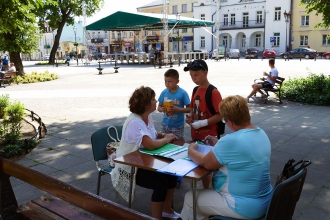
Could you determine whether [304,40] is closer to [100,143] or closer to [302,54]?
[302,54]

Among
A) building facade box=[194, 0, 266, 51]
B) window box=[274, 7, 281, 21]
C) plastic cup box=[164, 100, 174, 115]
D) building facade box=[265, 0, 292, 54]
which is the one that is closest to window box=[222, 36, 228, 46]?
→ building facade box=[194, 0, 266, 51]

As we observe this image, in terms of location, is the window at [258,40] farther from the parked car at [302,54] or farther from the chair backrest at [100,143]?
the chair backrest at [100,143]

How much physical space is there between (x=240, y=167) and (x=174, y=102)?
1.97 meters

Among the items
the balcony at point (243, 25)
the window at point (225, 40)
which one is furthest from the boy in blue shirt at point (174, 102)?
the window at point (225, 40)

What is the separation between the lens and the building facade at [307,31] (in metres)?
46.5

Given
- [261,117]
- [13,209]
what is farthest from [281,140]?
[13,209]

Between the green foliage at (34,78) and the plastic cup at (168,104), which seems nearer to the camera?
the plastic cup at (168,104)

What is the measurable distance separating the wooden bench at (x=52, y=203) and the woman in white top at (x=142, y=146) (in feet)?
1.79

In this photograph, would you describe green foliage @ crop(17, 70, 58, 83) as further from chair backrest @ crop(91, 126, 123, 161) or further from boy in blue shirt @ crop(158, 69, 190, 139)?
chair backrest @ crop(91, 126, 123, 161)

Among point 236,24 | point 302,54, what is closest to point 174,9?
point 236,24

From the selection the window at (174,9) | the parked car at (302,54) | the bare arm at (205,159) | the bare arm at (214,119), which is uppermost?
the window at (174,9)

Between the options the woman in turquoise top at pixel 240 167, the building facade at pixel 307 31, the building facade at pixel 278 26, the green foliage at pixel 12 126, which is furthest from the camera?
the building facade at pixel 278 26

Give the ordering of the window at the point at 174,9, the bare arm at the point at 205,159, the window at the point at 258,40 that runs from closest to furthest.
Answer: the bare arm at the point at 205,159
the window at the point at 258,40
the window at the point at 174,9

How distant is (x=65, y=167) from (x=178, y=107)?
221cm
